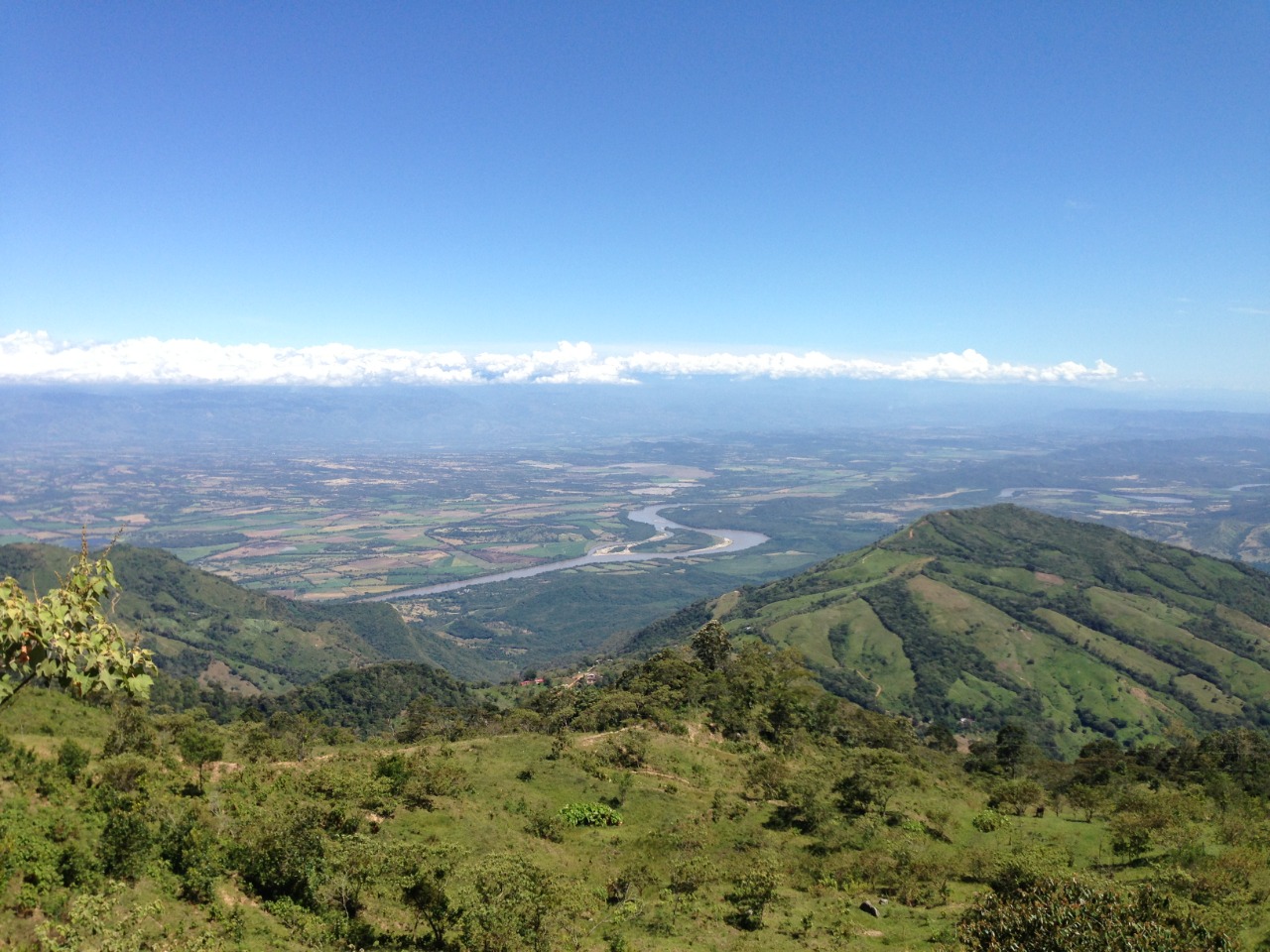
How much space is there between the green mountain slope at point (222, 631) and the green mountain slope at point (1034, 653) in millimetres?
76717

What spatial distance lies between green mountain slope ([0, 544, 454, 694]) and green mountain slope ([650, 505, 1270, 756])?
252ft

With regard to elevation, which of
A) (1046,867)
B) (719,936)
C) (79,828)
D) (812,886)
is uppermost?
(79,828)

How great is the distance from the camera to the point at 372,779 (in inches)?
1483

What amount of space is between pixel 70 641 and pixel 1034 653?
619ft

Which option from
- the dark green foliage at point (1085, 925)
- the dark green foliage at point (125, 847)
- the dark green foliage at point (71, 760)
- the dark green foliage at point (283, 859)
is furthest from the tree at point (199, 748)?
the dark green foliage at point (1085, 925)

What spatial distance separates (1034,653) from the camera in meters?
163

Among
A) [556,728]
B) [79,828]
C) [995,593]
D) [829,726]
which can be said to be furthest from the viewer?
[995,593]

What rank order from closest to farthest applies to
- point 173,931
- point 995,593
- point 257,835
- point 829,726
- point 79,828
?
point 173,931 → point 79,828 → point 257,835 → point 829,726 → point 995,593

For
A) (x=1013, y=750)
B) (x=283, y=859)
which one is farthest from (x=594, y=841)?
(x=1013, y=750)

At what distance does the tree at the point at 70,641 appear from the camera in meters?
7.48

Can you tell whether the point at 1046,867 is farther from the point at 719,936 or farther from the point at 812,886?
the point at 719,936

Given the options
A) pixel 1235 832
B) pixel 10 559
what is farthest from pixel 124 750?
pixel 10 559

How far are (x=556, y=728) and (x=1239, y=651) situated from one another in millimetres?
184895

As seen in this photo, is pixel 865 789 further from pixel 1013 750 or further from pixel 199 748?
pixel 1013 750
